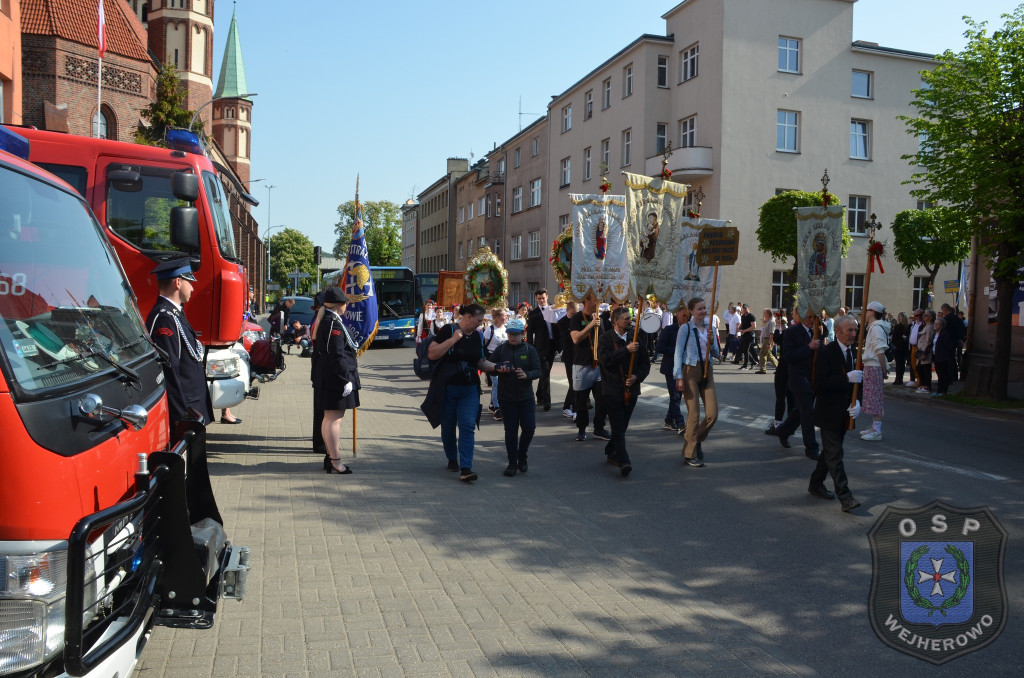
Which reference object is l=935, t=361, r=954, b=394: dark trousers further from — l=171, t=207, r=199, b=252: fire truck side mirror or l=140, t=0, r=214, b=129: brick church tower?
l=140, t=0, r=214, b=129: brick church tower

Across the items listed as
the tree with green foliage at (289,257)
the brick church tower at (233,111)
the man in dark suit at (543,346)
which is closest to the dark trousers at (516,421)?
the man in dark suit at (543,346)

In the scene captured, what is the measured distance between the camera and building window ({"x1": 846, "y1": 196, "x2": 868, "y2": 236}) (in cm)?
3681

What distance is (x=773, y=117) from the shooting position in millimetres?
35844

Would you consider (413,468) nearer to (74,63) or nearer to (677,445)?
(677,445)

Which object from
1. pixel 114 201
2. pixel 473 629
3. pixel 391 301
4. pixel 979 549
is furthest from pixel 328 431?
pixel 391 301

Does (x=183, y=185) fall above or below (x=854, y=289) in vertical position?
below

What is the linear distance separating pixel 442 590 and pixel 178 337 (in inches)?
112

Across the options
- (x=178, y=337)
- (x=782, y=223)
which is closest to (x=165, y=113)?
(x=178, y=337)

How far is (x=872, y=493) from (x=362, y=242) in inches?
271

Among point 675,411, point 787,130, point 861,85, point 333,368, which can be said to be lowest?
point 675,411

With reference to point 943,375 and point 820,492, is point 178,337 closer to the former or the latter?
point 820,492

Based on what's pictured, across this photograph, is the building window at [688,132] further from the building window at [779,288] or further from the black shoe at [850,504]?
the black shoe at [850,504]

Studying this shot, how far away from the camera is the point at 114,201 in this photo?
856 cm

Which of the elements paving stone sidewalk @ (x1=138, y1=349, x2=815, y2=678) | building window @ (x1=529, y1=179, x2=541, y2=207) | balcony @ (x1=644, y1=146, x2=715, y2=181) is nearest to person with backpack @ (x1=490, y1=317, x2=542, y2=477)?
paving stone sidewalk @ (x1=138, y1=349, x2=815, y2=678)
